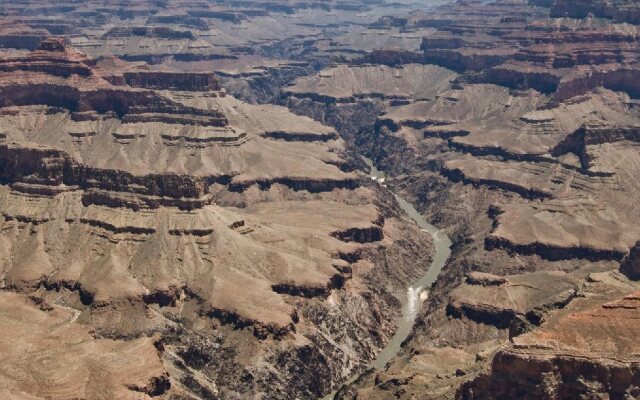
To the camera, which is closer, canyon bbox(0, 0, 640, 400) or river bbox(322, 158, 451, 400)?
canyon bbox(0, 0, 640, 400)

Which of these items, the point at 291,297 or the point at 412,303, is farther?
the point at 412,303

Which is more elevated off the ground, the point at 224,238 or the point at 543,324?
the point at 543,324

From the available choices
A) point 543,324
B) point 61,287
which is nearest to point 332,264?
point 61,287

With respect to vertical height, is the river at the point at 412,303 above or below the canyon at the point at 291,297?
below

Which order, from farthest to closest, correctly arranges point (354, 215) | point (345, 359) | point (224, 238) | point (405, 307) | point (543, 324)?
point (354, 215)
point (405, 307)
point (224, 238)
point (345, 359)
point (543, 324)

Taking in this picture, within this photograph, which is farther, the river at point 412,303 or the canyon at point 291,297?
the river at point 412,303

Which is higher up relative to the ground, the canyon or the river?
the canyon

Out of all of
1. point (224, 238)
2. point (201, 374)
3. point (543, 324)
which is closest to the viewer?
point (543, 324)

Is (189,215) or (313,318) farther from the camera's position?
(189,215)

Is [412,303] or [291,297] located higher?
[291,297]

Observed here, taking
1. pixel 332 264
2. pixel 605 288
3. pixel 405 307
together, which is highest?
pixel 605 288

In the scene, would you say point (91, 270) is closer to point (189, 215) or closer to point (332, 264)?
point (189, 215)
